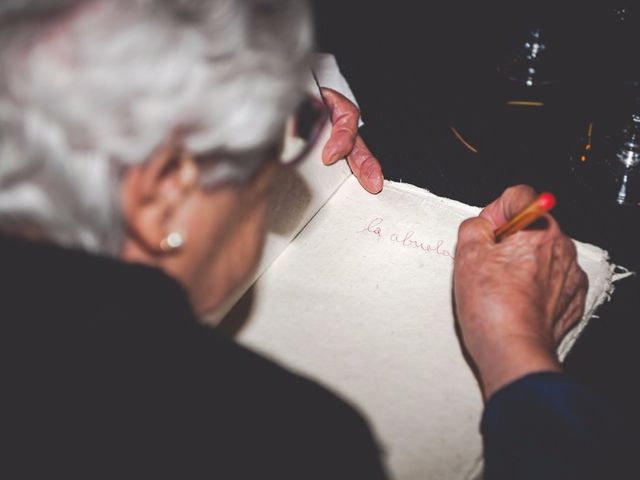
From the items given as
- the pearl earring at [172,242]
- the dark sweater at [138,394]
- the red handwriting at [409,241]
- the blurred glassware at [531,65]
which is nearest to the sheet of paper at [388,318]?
the red handwriting at [409,241]

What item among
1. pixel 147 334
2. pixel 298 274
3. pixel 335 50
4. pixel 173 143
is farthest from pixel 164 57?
pixel 335 50

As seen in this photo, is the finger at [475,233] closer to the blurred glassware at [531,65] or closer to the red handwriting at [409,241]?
the red handwriting at [409,241]

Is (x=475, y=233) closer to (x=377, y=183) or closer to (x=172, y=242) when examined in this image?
(x=377, y=183)

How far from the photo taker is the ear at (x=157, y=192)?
0.37m

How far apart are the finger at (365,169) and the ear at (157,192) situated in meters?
0.44

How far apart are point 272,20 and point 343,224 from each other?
423mm

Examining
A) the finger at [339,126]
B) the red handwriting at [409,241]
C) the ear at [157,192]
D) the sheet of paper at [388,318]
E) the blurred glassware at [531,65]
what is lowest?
the sheet of paper at [388,318]

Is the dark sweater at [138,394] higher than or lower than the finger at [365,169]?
higher

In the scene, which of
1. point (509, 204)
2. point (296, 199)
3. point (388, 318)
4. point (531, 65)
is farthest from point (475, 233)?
point (531, 65)

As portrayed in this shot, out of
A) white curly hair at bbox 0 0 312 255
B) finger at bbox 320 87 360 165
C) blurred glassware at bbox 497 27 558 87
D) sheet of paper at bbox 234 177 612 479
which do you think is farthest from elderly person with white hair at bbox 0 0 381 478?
blurred glassware at bbox 497 27 558 87

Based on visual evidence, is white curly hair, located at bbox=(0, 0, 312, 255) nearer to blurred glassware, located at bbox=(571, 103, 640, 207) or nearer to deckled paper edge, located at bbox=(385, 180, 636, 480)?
deckled paper edge, located at bbox=(385, 180, 636, 480)

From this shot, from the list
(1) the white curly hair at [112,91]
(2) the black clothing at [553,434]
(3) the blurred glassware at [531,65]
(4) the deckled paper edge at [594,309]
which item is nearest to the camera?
(1) the white curly hair at [112,91]

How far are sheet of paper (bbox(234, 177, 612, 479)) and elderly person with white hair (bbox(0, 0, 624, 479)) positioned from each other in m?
0.13

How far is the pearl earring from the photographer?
0.42 meters
